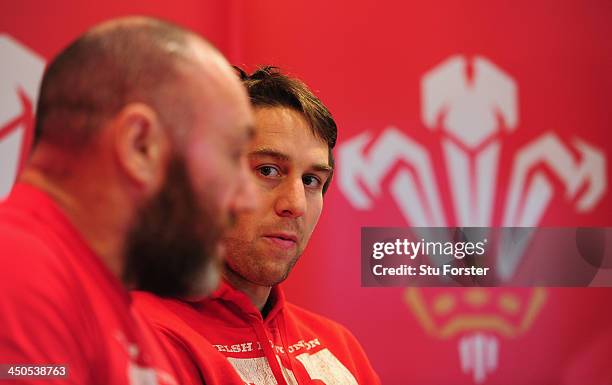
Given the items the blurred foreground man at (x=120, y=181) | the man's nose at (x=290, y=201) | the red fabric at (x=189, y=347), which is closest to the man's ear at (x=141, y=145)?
the blurred foreground man at (x=120, y=181)

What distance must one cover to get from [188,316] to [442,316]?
3.63ft

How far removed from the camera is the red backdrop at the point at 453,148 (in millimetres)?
2104

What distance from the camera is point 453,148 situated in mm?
2164

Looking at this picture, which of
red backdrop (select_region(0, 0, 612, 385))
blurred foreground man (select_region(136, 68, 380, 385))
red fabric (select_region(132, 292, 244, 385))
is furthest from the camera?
red backdrop (select_region(0, 0, 612, 385))

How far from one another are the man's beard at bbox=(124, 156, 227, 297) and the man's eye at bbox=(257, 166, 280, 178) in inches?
24.1

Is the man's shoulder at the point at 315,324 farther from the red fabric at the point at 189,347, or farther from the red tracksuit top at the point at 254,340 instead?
the red fabric at the point at 189,347

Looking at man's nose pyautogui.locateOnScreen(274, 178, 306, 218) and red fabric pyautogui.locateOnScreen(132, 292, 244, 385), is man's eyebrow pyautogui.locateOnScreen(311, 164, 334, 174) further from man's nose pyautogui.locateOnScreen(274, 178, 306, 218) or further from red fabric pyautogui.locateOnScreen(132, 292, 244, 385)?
red fabric pyautogui.locateOnScreen(132, 292, 244, 385)

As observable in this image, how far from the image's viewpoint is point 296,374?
127cm

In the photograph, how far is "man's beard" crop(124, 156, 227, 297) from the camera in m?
0.61

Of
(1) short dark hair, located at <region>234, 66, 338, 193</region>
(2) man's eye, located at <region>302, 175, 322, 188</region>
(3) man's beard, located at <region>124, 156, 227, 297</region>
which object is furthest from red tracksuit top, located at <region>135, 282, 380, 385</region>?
(3) man's beard, located at <region>124, 156, 227, 297</region>

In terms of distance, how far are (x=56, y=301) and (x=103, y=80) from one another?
0.19 meters

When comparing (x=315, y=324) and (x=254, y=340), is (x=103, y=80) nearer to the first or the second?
(x=254, y=340)

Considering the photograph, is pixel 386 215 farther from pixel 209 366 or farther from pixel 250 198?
pixel 250 198

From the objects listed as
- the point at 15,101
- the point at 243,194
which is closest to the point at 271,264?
the point at 243,194
